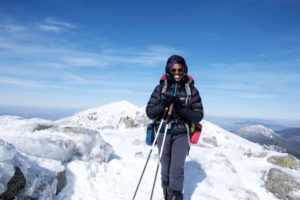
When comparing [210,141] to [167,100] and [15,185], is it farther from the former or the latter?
[15,185]

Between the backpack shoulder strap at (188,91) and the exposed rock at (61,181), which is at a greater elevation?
the backpack shoulder strap at (188,91)

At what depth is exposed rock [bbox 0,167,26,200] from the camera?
6633 millimetres

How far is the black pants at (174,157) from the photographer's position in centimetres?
816

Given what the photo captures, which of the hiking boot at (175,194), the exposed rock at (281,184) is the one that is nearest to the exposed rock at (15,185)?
the hiking boot at (175,194)

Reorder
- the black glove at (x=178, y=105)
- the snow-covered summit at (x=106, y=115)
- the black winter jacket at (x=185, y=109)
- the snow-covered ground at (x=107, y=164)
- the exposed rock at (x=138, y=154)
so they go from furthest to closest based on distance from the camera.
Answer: the snow-covered summit at (x=106, y=115) → the exposed rock at (x=138, y=154) → the snow-covered ground at (x=107, y=164) → the black winter jacket at (x=185, y=109) → the black glove at (x=178, y=105)

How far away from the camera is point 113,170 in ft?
38.6

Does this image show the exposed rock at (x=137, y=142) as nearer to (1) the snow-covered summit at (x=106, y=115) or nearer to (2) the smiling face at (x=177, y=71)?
(1) the snow-covered summit at (x=106, y=115)

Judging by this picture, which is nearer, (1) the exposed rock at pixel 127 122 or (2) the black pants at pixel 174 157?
(2) the black pants at pixel 174 157

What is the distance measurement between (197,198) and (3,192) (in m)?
6.75

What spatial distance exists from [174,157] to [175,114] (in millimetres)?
1237

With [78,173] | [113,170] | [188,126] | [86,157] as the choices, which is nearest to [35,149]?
[78,173]

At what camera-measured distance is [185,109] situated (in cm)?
796

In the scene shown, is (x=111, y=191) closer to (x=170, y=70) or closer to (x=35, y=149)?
(x=35, y=149)

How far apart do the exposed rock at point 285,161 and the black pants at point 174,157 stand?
1073cm
